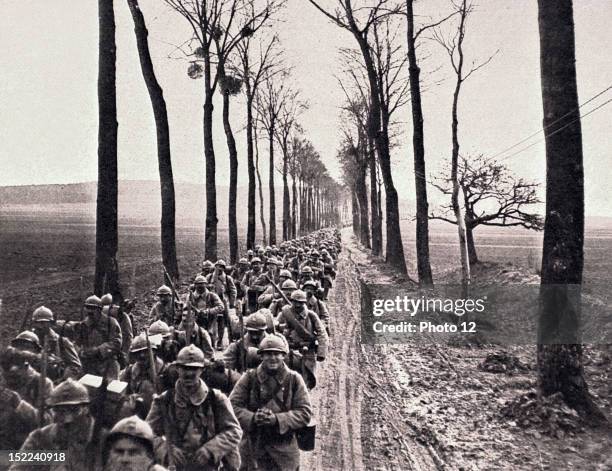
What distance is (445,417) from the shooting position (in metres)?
6.93

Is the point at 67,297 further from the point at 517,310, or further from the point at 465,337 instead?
the point at 517,310

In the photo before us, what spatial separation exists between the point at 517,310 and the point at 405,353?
17.1ft

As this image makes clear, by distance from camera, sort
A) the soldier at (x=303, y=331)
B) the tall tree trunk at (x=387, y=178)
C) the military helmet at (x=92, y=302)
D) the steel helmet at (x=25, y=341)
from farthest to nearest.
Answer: the tall tree trunk at (x=387, y=178) < the soldier at (x=303, y=331) < the military helmet at (x=92, y=302) < the steel helmet at (x=25, y=341)

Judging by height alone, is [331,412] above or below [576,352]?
below

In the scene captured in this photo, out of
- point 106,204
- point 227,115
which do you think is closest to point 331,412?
point 106,204

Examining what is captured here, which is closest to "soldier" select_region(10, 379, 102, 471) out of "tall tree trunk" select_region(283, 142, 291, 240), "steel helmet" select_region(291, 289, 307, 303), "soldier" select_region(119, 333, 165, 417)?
"soldier" select_region(119, 333, 165, 417)

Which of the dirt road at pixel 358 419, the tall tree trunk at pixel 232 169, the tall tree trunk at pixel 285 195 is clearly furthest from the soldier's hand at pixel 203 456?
the tall tree trunk at pixel 285 195

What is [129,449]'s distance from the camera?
3123 mm

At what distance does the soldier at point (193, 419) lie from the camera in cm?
388

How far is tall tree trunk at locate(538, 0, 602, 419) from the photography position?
671 cm

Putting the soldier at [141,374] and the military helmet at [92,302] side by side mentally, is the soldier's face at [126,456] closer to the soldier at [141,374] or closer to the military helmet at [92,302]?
the soldier at [141,374]

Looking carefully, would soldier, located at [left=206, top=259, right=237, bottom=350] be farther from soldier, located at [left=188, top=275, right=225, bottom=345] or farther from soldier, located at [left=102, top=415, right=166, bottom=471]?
soldier, located at [left=102, top=415, right=166, bottom=471]

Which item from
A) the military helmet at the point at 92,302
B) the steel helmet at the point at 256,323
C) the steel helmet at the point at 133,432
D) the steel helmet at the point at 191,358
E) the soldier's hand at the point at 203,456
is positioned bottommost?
the soldier's hand at the point at 203,456

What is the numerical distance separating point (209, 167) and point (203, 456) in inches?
659
